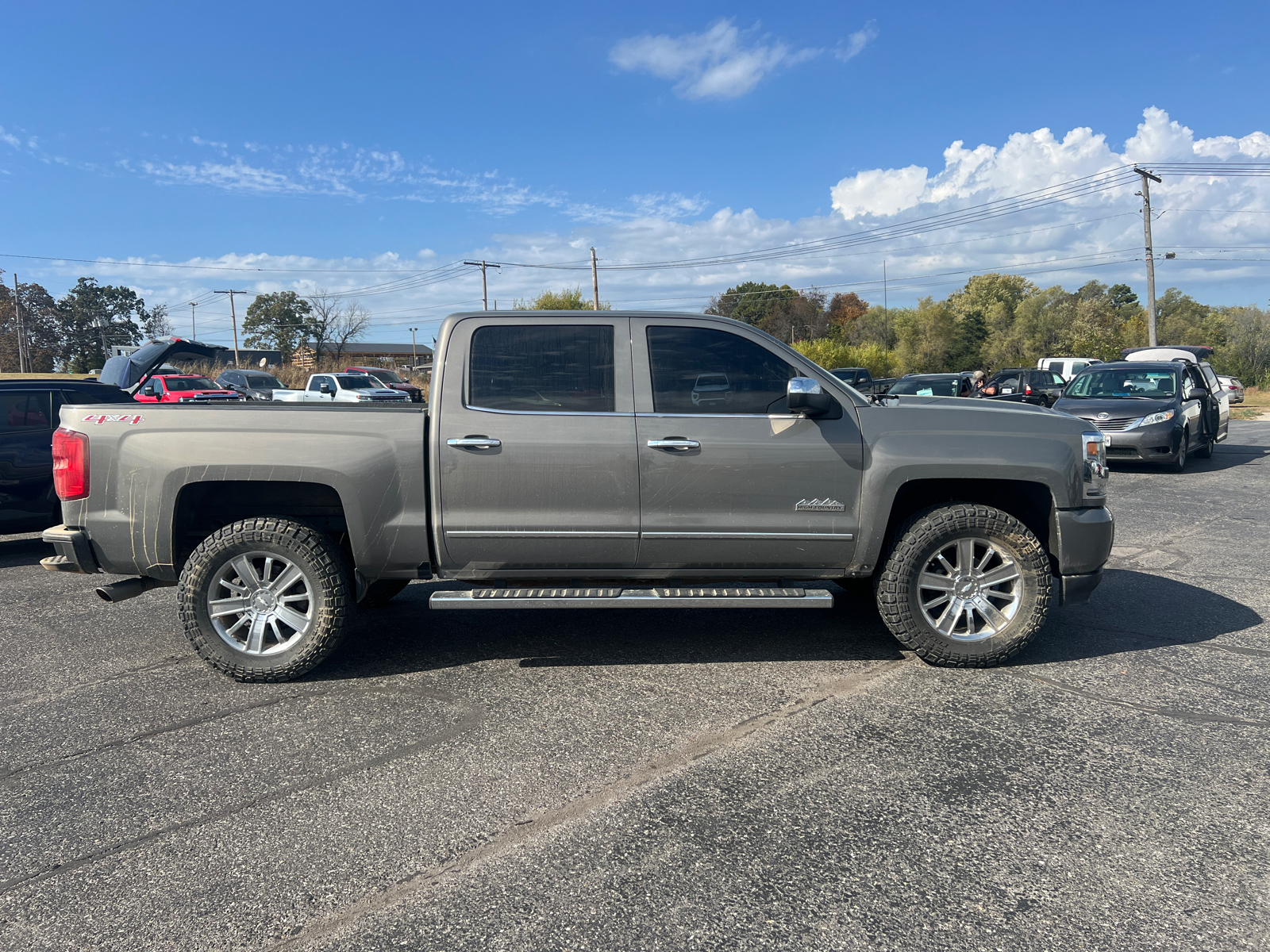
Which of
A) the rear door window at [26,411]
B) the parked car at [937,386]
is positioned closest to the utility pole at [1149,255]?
the parked car at [937,386]

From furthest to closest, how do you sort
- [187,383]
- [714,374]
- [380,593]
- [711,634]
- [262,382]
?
[262,382]
[187,383]
[380,593]
[711,634]
[714,374]

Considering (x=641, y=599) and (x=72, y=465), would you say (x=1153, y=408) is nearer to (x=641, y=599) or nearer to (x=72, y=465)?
(x=641, y=599)

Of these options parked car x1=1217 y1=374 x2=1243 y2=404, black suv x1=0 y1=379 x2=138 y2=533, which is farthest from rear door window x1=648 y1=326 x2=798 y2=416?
parked car x1=1217 y1=374 x2=1243 y2=404

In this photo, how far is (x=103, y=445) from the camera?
15.1ft

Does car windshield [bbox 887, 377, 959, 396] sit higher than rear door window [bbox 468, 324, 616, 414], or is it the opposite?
car windshield [bbox 887, 377, 959, 396]

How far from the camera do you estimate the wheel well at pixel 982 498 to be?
4895 mm

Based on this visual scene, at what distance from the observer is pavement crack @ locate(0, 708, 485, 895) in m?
2.88

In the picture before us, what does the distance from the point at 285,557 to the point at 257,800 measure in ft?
5.14

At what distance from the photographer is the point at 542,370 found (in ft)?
15.5

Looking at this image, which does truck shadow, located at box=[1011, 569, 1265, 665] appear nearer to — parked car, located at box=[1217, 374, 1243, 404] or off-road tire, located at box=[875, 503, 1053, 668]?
off-road tire, located at box=[875, 503, 1053, 668]

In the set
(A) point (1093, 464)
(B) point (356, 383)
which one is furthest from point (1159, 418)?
(B) point (356, 383)

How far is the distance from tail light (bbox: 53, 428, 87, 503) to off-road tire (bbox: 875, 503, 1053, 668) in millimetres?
4384

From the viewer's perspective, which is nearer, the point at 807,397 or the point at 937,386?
the point at 807,397

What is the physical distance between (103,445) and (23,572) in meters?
4.14
